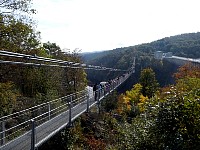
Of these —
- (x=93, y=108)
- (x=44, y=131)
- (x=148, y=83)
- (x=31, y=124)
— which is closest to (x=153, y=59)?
(x=148, y=83)

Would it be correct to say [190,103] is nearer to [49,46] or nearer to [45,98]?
[45,98]

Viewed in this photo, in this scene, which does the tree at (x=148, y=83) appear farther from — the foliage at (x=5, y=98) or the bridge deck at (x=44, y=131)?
the foliage at (x=5, y=98)

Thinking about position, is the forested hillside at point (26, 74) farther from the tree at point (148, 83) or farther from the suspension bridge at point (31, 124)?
the tree at point (148, 83)

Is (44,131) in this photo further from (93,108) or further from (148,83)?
(148,83)

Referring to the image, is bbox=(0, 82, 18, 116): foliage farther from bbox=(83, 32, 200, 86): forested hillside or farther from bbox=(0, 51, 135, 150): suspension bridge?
bbox=(83, 32, 200, 86): forested hillside

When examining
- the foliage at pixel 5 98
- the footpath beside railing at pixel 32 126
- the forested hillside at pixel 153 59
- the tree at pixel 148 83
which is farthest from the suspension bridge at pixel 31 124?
the forested hillside at pixel 153 59

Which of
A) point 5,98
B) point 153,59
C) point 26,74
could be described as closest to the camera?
point 5,98

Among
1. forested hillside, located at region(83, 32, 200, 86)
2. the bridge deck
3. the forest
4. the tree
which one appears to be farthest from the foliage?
forested hillside, located at region(83, 32, 200, 86)

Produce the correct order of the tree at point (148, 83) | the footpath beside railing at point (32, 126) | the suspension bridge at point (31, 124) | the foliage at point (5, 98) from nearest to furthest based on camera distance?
1. the suspension bridge at point (31, 124)
2. the footpath beside railing at point (32, 126)
3. the foliage at point (5, 98)
4. the tree at point (148, 83)

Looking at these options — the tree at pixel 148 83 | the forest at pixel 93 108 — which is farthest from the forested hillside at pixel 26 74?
the tree at pixel 148 83

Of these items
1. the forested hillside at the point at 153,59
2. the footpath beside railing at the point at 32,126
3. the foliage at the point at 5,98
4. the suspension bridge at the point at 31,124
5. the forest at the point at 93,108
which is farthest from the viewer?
the forested hillside at the point at 153,59

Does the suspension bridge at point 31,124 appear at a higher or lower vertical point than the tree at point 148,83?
higher

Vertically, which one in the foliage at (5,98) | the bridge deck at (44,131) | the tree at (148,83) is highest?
the foliage at (5,98)

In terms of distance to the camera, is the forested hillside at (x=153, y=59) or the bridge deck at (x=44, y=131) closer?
the bridge deck at (x=44, y=131)
